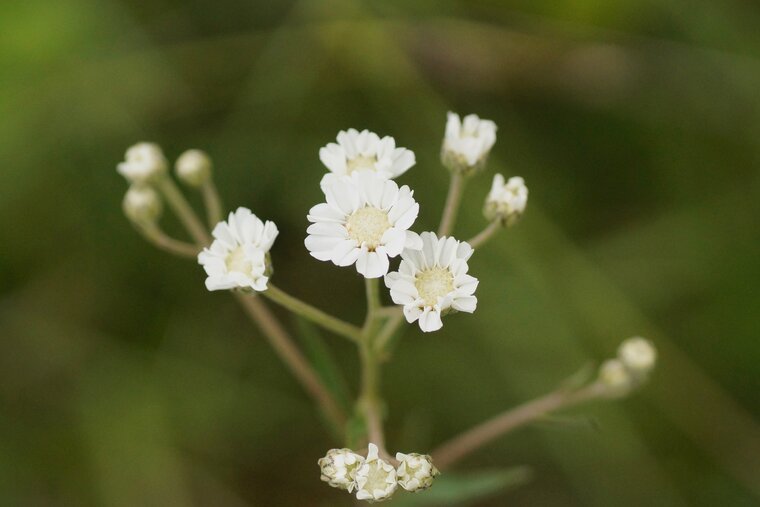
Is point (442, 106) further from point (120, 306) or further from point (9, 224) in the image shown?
point (9, 224)

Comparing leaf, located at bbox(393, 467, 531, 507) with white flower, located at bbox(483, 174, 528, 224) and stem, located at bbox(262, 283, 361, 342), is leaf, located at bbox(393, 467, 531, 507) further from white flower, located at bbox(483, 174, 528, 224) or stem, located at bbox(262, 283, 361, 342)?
white flower, located at bbox(483, 174, 528, 224)

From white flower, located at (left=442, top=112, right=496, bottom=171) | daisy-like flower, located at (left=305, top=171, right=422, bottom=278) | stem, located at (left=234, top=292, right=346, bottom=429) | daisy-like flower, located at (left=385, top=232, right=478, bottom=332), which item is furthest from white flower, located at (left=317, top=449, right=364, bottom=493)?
white flower, located at (left=442, top=112, right=496, bottom=171)

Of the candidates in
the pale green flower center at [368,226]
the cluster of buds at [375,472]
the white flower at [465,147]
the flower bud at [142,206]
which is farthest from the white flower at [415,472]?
the flower bud at [142,206]

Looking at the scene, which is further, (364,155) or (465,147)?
(465,147)

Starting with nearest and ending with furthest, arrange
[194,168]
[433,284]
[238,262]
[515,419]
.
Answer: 1. [433,284]
2. [238,262]
3. [515,419]
4. [194,168]

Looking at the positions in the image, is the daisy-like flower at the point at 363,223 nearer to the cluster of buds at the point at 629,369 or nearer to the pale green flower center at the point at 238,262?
the pale green flower center at the point at 238,262

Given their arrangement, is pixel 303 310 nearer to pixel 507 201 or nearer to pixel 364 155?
pixel 364 155

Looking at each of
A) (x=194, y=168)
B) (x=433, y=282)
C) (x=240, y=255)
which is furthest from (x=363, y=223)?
(x=194, y=168)
